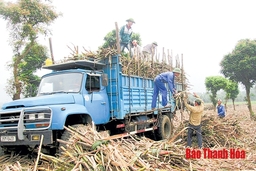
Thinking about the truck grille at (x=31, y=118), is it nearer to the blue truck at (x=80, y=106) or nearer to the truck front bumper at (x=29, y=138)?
the blue truck at (x=80, y=106)

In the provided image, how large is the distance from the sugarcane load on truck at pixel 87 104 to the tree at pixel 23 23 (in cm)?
1000

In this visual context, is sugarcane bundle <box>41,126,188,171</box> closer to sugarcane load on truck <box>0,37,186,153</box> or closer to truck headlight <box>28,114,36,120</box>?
sugarcane load on truck <box>0,37,186,153</box>

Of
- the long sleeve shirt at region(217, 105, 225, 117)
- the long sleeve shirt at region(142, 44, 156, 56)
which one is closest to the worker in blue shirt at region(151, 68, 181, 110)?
the long sleeve shirt at region(142, 44, 156, 56)

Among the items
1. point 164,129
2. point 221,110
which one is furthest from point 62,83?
point 221,110

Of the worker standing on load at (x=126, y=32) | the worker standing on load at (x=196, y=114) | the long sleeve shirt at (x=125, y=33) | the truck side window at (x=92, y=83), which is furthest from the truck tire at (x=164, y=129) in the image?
the truck side window at (x=92, y=83)

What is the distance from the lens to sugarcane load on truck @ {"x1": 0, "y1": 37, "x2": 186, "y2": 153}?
204 inches

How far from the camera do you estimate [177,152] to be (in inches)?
175

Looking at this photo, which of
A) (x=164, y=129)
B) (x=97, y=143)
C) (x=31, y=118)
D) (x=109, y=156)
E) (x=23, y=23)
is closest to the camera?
(x=109, y=156)

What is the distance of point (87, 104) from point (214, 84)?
22894 mm

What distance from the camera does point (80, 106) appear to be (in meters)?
5.78

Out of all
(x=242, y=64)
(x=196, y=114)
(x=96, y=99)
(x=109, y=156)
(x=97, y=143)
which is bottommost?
(x=109, y=156)

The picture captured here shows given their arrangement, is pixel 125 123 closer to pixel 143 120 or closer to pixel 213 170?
pixel 143 120

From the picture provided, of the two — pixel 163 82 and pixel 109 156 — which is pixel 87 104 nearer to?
pixel 109 156

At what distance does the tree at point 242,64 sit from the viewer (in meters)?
18.0
